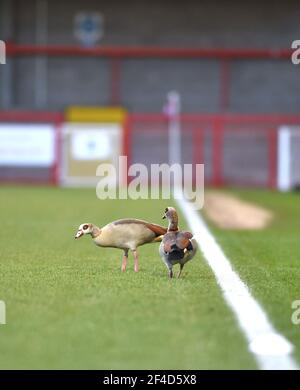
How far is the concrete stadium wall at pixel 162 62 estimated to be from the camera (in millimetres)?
38562

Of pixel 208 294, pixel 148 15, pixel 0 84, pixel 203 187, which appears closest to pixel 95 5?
pixel 148 15

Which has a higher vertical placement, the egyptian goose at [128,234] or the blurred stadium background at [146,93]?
the blurred stadium background at [146,93]

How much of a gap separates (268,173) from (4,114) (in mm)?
9328

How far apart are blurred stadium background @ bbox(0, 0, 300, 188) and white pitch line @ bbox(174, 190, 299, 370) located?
2777 cm

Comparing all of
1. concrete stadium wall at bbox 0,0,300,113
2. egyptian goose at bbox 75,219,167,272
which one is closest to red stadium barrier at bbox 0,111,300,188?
concrete stadium wall at bbox 0,0,300,113

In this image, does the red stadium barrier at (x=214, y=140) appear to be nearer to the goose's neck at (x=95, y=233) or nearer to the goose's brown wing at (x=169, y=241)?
the goose's neck at (x=95, y=233)

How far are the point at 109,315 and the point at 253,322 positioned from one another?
864 millimetres

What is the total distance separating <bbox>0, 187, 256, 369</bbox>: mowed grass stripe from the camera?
5129mm

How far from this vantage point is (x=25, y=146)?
1406 inches

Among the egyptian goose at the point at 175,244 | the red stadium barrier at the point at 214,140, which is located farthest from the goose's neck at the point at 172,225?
the red stadium barrier at the point at 214,140

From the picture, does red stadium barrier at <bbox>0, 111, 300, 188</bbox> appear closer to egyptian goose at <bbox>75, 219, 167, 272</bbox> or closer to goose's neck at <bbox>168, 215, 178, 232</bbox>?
egyptian goose at <bbox>75, 219, 167, 272</bbox>

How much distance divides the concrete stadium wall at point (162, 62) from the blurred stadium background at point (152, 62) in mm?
37

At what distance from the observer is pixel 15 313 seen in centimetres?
634

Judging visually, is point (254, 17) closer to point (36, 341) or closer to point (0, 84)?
point (0, 84)
